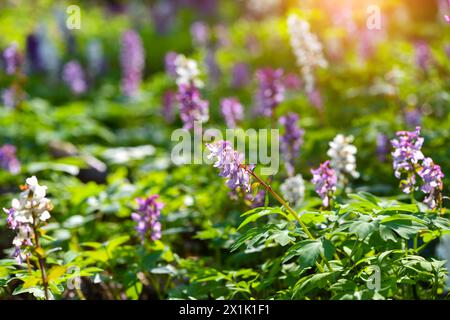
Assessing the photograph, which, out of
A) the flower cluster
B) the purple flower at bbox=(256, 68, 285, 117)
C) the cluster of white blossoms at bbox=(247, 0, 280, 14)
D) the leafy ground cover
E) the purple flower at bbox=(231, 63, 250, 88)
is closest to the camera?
the flower cluster

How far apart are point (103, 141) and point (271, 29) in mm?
7597

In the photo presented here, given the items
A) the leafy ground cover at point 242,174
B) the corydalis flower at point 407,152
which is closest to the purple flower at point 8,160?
the leafy ground cover at point 242,174

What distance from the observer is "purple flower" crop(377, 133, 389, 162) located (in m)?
5.67

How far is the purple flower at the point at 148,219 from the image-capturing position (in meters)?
4.15

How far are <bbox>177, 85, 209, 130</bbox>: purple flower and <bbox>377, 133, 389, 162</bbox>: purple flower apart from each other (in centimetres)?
174

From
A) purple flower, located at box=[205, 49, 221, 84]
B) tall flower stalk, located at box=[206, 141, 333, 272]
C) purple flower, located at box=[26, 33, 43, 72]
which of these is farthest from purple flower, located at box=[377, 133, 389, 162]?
purple flower, located at box=[26, 33, 43, 72]

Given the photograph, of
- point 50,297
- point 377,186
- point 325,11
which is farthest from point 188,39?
point 50,297

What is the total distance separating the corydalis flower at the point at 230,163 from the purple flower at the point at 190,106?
68.0 inches

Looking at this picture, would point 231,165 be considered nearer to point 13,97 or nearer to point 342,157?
point 342,157

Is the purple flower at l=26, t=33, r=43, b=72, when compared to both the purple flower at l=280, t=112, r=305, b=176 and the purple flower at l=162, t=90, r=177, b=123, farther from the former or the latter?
the purple flower at l=280, t=112, r=305, b=176

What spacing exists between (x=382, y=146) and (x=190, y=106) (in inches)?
75.2

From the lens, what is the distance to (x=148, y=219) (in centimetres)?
418
